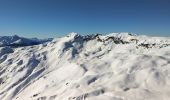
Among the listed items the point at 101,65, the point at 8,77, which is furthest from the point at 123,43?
the point at 8,77

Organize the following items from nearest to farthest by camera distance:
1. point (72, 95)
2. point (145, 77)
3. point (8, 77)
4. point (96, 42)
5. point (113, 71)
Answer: point (72, 95), point (145, 77), point (113, 71), point (8, 77), point (96, 42)

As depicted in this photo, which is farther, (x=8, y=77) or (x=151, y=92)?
(x=8, y=77)

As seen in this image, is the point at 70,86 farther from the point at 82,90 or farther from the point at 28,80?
the point at 28,80

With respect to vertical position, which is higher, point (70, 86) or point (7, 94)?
point (70, 86)

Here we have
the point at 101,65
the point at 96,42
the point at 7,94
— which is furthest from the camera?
the point at 96,42

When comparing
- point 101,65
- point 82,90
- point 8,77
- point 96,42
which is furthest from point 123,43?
point 82,90

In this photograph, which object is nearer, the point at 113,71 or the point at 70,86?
the point at 70,86

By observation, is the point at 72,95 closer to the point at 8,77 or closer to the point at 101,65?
the point at 101,65

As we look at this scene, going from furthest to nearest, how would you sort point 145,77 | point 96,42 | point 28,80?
point 96,42
point 28,80
point 145,77


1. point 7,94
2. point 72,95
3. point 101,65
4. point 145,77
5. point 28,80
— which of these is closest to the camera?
point 72,95
